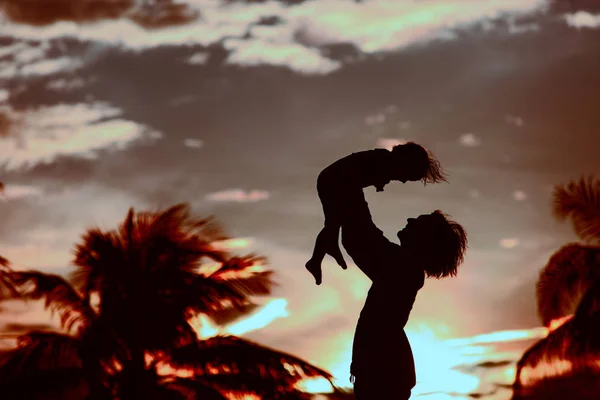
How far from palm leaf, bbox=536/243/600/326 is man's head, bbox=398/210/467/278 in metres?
13.6

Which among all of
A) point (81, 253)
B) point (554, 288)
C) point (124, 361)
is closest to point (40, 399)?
point (124, 361)

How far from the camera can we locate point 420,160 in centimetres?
340

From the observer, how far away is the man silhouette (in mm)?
3422

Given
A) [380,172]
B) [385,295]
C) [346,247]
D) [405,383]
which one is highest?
[380,172]

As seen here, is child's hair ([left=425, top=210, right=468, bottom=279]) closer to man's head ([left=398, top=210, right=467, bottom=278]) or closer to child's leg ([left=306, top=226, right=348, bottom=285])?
man's head ([left=398, top=210, right=467, bottom=278])

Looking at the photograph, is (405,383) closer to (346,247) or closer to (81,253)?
(346,247)

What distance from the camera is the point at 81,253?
49.1ft

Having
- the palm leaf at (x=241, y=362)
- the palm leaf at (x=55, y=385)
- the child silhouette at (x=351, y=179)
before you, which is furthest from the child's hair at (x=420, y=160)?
the palm leaf at (x=55, y=385)

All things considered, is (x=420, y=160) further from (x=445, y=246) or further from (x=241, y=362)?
(x=241, y=362)

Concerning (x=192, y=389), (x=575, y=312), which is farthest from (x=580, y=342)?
Answer: (x=192, y=389)

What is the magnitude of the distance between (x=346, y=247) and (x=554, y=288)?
46.0ft

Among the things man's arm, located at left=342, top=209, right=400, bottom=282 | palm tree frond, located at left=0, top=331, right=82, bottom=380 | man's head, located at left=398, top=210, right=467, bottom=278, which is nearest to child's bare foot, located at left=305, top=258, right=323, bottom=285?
man's arm, located at left=342, top=209, right=400, bottom=282

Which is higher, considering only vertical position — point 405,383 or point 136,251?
point 136,251

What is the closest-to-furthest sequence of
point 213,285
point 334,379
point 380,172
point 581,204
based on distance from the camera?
1. point 380,172
2. point 334,379
3. point 213,285
4. point 581,204
